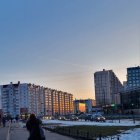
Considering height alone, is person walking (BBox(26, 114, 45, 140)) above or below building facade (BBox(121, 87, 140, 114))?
below

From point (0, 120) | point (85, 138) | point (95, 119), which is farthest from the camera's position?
point (95, 119)

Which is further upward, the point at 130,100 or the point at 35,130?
the point at 130,100

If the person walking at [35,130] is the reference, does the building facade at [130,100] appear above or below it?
above

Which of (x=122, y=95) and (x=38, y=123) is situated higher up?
(x=122, y=95)

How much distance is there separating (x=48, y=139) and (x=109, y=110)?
164109mm

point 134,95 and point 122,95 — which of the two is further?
point 122,95

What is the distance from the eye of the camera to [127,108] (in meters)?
179

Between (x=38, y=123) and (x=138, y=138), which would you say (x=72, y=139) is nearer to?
(x=138, y=138)

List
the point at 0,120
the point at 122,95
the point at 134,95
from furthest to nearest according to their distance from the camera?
the point at 122,95 < the point at 134,95 < the point at 0,120

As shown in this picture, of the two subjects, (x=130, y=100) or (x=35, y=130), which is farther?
(x=130, y=100)

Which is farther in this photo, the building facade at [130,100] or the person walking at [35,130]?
the building facade at [130,100]

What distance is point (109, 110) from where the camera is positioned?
196500mm

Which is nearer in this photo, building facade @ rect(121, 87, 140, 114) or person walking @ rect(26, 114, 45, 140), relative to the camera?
person walking @ rect(26, 114, 45, 140)

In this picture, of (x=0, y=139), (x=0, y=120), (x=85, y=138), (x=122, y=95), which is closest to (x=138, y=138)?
(x=85, y=138)
